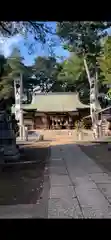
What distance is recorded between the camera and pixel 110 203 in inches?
162

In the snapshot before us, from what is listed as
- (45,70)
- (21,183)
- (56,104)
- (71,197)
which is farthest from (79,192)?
(56,104)

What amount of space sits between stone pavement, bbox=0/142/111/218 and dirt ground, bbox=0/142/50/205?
0.14m

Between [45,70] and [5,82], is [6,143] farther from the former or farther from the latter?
[45,70]

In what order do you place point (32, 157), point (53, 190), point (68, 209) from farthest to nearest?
point (32, 157)
point (53, 190)
point (68, 209)

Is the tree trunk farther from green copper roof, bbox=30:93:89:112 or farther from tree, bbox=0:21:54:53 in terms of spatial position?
tree, bbox=0:21:54:53

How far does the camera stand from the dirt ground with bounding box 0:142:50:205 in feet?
15.6

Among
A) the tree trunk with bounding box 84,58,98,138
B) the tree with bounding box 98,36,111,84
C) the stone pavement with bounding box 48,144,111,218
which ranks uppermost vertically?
the tree with bounding box 98,36,111,84

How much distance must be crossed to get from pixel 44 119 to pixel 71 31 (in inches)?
617

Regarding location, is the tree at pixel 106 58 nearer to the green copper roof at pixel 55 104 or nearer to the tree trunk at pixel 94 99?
the tree trunk at pixel 94 99

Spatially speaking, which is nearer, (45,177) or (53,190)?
(53,190)

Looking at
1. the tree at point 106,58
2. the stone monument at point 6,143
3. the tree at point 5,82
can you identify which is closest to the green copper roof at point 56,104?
the tree at point 106,58

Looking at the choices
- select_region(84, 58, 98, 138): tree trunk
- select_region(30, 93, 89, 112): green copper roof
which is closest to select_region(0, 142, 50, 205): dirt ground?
select_region(84, 58, 98, 138): tree trunk
